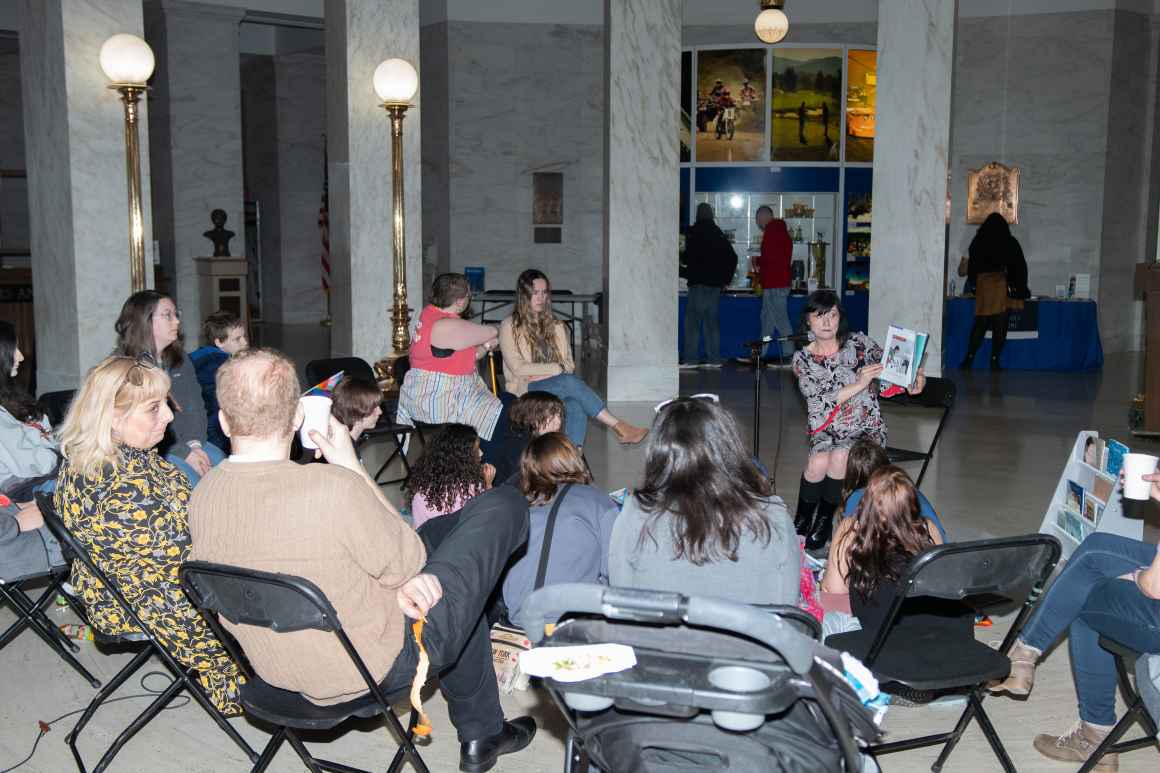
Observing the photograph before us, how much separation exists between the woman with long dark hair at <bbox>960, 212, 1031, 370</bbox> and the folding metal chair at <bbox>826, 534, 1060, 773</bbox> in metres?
9.39

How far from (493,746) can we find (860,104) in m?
13.4

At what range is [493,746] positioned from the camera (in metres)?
3.44

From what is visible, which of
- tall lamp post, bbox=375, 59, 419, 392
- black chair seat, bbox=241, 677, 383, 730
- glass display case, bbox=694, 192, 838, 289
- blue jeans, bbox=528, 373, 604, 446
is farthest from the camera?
glass display case, bbox=694, 192, 838, 289

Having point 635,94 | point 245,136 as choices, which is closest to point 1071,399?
point 635,94

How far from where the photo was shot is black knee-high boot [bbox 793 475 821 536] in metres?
5.59

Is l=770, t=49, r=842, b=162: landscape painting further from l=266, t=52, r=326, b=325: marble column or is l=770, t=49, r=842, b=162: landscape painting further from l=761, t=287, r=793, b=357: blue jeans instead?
l=266, t=52, r=326, b=325: marble column

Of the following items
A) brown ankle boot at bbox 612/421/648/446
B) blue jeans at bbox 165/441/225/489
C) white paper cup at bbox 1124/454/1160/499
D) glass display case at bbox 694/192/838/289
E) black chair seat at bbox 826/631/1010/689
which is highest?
glass display case at bbox 694/192/838/289

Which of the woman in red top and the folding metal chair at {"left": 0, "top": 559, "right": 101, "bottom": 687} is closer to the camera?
the folding metal chair at {"left": 0, "top": 559, "right": 101, "bottom": 687}

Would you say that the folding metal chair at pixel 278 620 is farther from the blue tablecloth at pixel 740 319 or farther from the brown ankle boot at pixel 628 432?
the blue tablecloth at pixel 740 319

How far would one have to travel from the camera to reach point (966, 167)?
14344mm

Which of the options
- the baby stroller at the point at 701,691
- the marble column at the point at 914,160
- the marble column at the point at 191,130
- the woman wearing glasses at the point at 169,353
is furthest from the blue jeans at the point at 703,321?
the baby stroller at the point at 701,691

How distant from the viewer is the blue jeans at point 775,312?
12.5 meters

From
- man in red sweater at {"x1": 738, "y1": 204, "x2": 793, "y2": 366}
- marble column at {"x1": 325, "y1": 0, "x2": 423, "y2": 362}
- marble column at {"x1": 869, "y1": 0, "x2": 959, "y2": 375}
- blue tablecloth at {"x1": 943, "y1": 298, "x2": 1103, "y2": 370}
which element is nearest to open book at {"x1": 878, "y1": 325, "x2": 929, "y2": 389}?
marble column at {"x1": 869, "y1": 0, "x2": 959, "y2": 375}

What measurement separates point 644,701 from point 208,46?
47.0 feet
